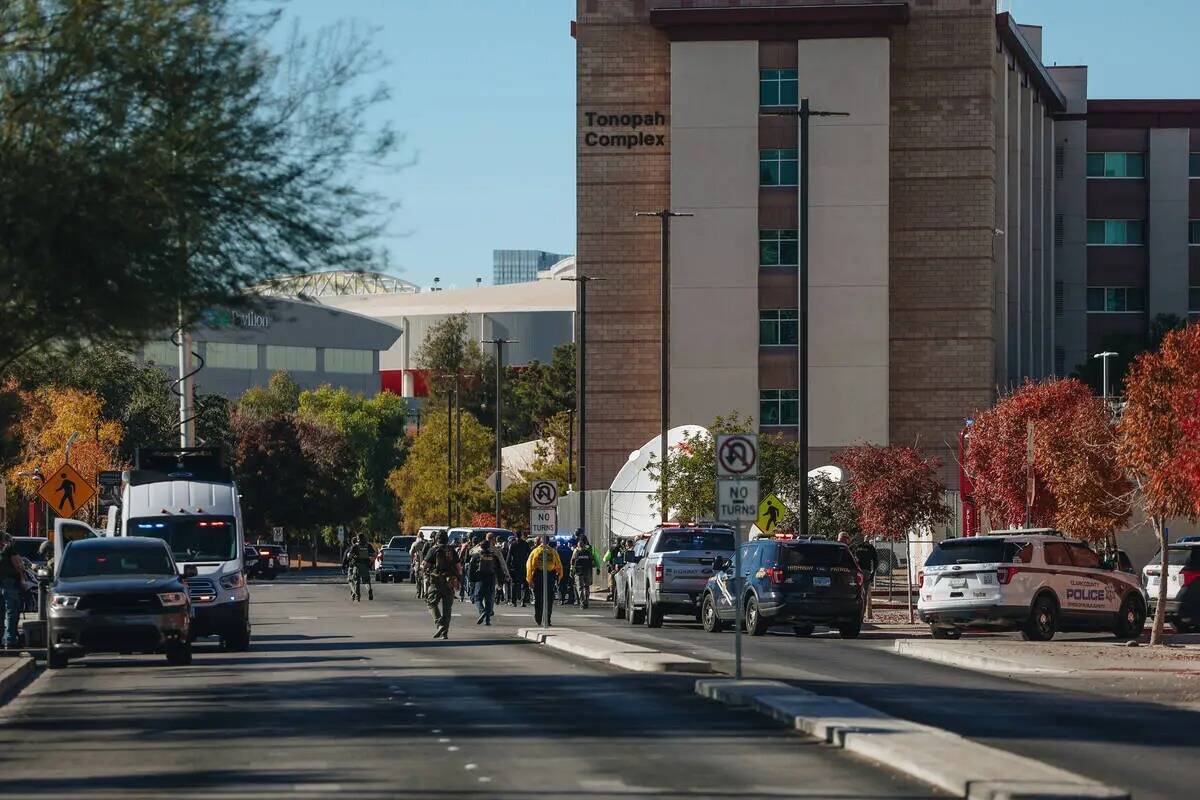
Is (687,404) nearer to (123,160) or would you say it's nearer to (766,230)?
(766,230)

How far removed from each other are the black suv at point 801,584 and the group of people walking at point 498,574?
12.1ft

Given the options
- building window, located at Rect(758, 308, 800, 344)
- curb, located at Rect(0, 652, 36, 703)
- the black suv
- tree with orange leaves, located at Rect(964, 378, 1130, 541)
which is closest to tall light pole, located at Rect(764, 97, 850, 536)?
the black suv

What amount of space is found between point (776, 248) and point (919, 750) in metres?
62.3

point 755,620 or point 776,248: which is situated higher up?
point 776,248

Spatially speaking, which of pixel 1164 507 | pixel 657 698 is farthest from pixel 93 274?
pixel 1164 507

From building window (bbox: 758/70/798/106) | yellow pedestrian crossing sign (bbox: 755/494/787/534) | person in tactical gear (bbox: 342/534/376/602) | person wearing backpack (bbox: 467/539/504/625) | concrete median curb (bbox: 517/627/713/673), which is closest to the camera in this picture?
concrete median curb (bbox: 517/627/713/673)

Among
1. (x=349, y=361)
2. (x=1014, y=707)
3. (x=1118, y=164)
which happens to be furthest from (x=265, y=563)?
(x=349, y=361)

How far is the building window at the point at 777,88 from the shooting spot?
7700 cm

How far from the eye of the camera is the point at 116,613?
89.9 feet

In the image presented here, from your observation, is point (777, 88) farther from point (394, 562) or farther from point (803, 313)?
point (803, 313)

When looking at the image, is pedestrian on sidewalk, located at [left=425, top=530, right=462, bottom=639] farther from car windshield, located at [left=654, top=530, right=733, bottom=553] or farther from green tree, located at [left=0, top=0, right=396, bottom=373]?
green tree, located at [left=0, top=0, right=396, bottom=373]

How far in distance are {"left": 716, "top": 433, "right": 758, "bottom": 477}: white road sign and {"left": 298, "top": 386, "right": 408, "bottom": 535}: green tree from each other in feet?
365

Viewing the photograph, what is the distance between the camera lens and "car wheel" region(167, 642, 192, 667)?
28453 mm

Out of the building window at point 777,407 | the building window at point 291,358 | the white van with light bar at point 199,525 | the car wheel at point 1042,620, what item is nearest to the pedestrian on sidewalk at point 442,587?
the white van with light bar at point 199,525
